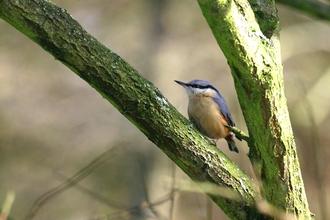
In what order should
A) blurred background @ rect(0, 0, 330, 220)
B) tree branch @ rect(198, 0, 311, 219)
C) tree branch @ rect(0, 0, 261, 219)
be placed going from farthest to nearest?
blurred background @ rect(0, 0, 330, 220) → tree branch @ rect(0, 0, 261, 219) → tree branch @ rect(198, 0, 311, 219)

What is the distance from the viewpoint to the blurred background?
7418 mm

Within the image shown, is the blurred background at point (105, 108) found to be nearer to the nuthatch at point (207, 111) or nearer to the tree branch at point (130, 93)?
the nuthatch at point (207, 111)

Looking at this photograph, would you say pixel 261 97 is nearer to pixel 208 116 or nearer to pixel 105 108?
pixel 208 116

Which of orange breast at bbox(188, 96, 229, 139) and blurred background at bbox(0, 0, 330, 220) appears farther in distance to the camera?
blurred background at bbox(0, 0, 330, 220)

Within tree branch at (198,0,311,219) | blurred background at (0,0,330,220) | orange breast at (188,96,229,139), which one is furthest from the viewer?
blurred background at (0,0,330,220)

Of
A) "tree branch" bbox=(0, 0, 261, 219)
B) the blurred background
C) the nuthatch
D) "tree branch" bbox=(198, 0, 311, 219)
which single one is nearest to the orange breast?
the nuthatch

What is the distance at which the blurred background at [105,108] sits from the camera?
7418mm

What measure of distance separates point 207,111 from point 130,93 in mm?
1868

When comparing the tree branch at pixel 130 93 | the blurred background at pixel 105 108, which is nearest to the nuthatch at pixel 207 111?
the tree branch at pixel 130 93

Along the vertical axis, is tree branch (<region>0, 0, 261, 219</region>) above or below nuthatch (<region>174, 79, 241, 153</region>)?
below

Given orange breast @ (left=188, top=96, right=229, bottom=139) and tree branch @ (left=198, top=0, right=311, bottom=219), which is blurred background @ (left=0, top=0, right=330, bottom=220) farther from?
tree branch @ (left=198, top=0, right=311, bottom=219)

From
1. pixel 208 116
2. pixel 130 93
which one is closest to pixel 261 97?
pixel 130 93

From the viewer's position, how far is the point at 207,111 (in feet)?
12.4

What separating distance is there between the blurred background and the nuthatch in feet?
9.99
